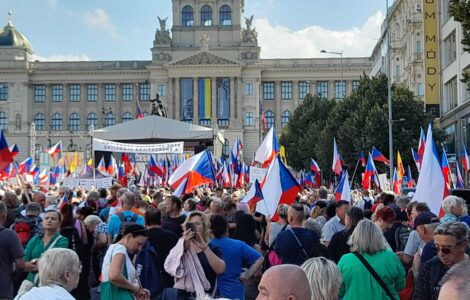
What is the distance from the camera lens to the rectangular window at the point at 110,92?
9800 centimetres

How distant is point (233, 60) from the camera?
92.9m

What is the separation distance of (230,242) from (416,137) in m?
35.2

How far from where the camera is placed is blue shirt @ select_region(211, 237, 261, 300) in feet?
22.9

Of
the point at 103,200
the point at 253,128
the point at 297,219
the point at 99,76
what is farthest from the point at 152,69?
the point at 297,219

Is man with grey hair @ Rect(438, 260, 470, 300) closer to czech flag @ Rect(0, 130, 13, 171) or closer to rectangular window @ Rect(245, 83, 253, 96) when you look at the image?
czech flag @ Rect(0, 130, 13, 171)

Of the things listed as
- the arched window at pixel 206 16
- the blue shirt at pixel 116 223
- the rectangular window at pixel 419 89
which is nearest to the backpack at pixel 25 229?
the blue shirt at pixel 116 223

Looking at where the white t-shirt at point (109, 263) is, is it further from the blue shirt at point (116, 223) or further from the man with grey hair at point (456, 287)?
the man with grey hair at point (456, 287)

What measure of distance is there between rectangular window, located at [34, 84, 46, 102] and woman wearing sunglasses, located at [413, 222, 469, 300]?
96115 millimetres

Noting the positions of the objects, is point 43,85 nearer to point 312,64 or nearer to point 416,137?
point 312,64

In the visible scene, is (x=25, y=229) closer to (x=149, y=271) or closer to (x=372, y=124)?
(x=149, y=271)

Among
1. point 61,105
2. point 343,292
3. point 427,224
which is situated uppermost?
point 61,105

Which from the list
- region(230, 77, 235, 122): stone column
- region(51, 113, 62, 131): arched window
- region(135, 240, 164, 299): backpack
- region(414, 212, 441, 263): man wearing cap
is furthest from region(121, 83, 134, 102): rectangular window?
region(414, 212, 441, 263): man wearing cap

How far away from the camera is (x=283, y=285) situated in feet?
9.95

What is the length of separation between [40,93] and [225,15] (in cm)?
2520
